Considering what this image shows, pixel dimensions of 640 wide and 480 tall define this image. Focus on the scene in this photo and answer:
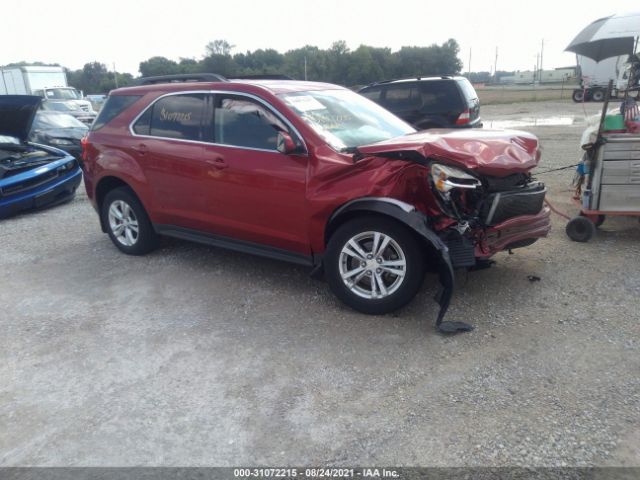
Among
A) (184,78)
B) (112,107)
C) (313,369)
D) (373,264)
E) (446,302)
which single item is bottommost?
(313,369)

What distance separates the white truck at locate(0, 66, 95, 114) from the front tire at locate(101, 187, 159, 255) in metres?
20.1

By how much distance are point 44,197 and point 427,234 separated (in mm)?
6885

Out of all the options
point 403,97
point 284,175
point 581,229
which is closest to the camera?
point 284,175

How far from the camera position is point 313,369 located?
3.40 meters

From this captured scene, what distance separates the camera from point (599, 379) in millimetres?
3105

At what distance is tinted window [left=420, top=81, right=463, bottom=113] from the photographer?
981 centimetres

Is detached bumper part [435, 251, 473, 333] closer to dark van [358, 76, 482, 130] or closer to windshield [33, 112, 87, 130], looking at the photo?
dark van [358, 76, 482, 130]

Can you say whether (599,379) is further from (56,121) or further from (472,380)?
(56,121)

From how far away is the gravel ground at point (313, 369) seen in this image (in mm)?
2688

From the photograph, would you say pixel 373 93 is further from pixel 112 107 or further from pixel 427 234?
pixel 427 234

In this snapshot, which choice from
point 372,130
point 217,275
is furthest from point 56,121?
point 372,130

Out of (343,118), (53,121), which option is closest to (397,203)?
(343,118)

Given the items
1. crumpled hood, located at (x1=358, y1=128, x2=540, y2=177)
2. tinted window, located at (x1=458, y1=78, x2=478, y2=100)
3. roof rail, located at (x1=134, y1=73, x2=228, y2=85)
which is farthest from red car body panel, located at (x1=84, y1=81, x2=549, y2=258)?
tinted window, located at (x1=458, y1=78, x2=478, y2=100)

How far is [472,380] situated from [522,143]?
2.16 m
